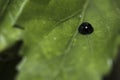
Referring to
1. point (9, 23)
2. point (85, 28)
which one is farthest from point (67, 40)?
point (9, 23)

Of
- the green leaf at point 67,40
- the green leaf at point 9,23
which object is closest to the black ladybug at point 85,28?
the green leaf at point 67,40

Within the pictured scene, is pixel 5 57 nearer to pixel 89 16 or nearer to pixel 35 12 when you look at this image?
pixel 35 12

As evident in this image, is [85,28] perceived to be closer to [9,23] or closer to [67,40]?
[67,40]

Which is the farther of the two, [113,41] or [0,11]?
[0,11]

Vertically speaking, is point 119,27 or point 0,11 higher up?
point 0,11

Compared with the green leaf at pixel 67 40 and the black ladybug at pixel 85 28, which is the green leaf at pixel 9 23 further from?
the black ladybug at pixel 85 28

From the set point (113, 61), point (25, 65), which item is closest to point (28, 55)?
point (25, 65)
